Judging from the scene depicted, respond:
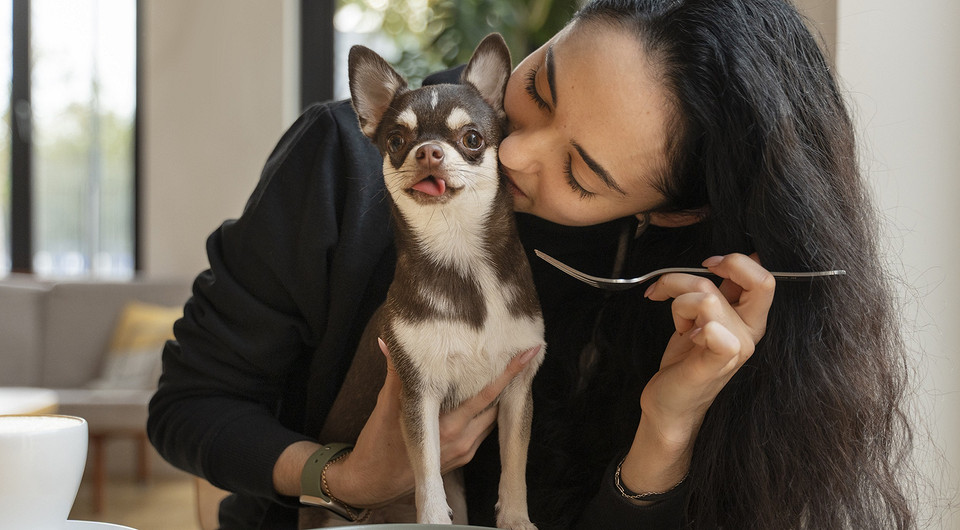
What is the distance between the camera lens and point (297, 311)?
1.30 metres

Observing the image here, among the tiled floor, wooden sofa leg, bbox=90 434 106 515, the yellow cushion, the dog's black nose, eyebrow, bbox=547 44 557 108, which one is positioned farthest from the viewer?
the yellow cushion

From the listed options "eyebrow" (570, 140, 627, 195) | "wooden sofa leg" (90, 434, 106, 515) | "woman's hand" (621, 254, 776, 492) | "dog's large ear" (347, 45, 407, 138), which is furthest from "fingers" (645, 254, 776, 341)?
"wooden sofa leg" (90, 434, 106, 515)

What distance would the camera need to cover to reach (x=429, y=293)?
3.11 feet

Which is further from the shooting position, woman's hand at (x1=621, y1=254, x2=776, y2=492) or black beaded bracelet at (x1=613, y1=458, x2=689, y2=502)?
black beaded bracelet at (x1=613, y1=458, x2=689, y2=502)

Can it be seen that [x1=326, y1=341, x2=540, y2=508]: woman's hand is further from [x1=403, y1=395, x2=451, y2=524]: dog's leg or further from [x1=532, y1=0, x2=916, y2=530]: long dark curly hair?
[x1=532, y1=0, x2=916, y2=530]: long dark curly hair

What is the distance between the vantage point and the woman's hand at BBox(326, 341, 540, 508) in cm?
98

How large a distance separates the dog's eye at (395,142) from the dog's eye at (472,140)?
0.08 metres

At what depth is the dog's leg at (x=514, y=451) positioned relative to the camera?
0.96 m

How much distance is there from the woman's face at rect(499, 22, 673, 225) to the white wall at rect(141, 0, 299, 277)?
4.27m

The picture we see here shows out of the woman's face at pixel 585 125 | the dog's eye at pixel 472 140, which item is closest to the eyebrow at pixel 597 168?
the woman's face at pixel 585 125

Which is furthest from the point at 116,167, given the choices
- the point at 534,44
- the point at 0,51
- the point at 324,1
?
the point at 534,44

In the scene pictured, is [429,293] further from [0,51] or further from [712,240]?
[0,51]

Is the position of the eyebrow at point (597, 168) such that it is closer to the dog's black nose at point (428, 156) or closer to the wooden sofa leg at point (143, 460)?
the dog's black nose at point (428, 156)

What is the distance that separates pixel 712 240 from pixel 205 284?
30.7 inches
